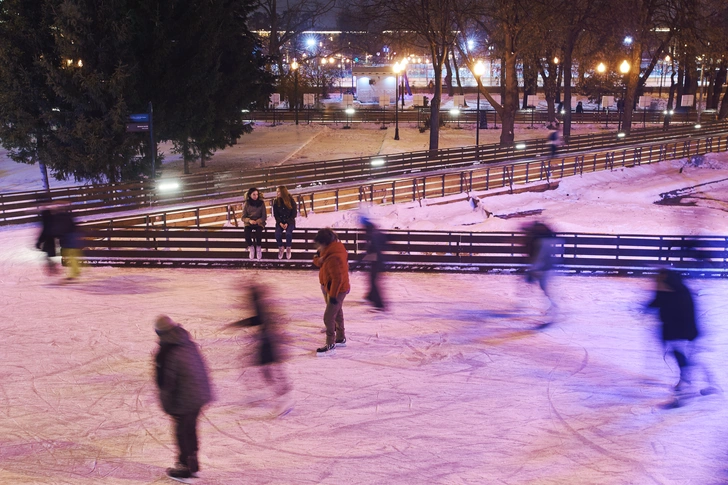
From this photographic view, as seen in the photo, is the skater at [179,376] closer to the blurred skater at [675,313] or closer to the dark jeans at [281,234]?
the blurred skater at [675,313]

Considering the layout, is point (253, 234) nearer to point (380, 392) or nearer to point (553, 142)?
point (380, 392)

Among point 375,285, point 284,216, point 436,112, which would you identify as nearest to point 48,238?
point 284,216

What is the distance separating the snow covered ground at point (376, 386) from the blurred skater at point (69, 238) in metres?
0.31

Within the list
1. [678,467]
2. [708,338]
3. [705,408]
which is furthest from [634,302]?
[678,467]

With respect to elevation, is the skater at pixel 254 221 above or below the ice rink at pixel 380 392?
above

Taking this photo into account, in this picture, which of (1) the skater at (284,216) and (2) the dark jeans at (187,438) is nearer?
(2) the dark jeans at (187,438)

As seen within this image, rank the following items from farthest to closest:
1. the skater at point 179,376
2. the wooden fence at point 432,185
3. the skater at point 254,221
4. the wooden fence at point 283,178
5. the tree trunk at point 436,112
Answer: the tree trunk at point 436,112
the wooden fence at point 283,178
the wooden fence at point 432,185
the skater at point 254,221
the skater at point 179,376

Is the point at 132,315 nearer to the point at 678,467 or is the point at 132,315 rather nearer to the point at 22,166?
the point at 678,467

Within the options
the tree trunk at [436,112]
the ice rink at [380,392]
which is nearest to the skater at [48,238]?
the ice rink at [380,392]

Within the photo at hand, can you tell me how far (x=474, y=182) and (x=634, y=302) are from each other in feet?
50.4

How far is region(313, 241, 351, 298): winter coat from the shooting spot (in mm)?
9156

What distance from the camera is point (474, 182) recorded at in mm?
28016

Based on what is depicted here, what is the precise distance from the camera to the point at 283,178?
25531mm

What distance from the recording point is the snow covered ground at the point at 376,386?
281 inches
